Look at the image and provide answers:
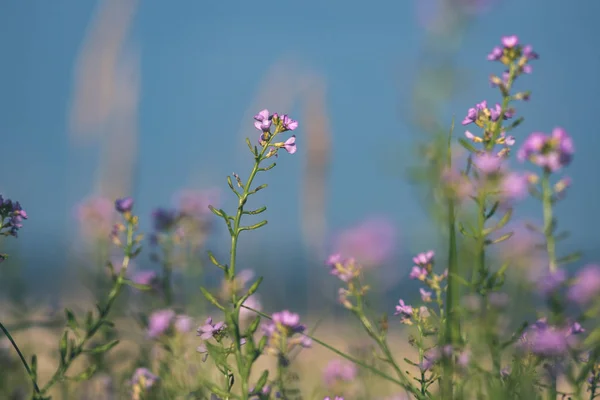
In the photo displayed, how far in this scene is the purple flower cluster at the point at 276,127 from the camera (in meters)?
1.74

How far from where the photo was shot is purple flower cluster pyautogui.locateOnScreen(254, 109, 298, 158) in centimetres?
174

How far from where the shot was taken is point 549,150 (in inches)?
58.6

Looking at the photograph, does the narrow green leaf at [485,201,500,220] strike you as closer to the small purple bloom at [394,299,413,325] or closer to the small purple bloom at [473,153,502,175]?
the small purple bloom at [473,153,502,175]

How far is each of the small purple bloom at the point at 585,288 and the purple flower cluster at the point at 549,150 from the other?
0.76ft

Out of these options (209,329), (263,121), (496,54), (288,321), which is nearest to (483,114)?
(496,54)

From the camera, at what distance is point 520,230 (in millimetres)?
1840

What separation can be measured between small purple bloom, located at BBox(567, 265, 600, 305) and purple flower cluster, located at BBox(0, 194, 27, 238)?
1340 mm

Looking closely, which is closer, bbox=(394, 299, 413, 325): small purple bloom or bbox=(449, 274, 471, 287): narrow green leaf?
→ bbox=(449, 274, 471, 287): narrow green leaf

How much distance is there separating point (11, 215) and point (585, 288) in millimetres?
1397

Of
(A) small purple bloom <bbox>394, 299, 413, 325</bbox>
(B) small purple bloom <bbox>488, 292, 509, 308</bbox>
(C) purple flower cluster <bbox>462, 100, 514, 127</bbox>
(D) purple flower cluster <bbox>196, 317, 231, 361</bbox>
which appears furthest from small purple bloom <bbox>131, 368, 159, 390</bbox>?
(C) purple flower cluster <bbox>462, 100, 514, 127</bbox>

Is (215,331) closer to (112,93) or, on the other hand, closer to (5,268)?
(5,268)

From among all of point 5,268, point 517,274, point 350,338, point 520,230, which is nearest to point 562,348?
point 517,274

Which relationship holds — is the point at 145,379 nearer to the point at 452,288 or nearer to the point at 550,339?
the point at 452,288

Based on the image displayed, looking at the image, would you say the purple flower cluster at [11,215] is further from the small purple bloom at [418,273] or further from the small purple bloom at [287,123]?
the small purple bloom at [418,273]
